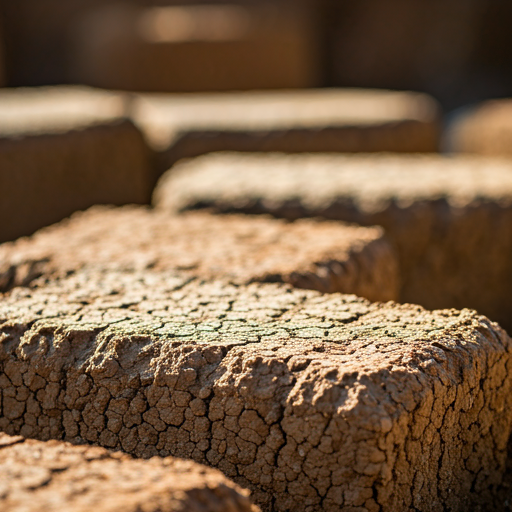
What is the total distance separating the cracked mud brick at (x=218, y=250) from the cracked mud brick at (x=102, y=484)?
26.6 inches

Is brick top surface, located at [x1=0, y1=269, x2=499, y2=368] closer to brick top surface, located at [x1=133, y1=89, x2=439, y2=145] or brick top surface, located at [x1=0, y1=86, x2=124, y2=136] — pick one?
brick top surface, located at [x1=0, y1=86, x2=124, y2=136]

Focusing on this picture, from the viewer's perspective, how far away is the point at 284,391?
1222 millimetres

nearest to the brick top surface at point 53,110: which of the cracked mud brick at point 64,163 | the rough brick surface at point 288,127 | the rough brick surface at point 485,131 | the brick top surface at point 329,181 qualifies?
the cracked mud brick at point 64,163

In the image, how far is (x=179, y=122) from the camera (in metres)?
3.48

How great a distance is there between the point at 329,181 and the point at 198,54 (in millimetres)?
3676

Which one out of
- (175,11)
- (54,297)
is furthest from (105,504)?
(175,11)

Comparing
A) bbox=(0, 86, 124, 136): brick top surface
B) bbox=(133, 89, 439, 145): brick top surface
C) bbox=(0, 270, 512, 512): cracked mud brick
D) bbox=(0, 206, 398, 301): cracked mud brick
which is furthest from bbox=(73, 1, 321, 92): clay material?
bbox=(0, 270, 512, 512): cracked mud brick

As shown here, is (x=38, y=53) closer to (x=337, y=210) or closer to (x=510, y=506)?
(x=337, y=210)

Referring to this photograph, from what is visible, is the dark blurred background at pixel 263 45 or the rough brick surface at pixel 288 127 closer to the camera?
the rough brick surface at pixel 288 127

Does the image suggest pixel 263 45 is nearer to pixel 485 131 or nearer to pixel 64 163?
pixel 485 131

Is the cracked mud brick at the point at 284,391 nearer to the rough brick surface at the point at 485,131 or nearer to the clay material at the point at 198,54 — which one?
the rough brick surface at the point at 485,131

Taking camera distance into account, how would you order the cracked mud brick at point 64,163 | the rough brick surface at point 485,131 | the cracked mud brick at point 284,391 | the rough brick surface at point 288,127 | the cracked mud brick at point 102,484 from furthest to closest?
the rough brick surface at point 485,131 → the rough brick surface at point 288,127 → the cracked mud brick at point 64,163 → the cracked mud brick at point 284,391 → the cracked mud brick at point 102,484

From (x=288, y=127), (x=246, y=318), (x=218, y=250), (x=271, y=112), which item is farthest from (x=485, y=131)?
(x=246, y=318)

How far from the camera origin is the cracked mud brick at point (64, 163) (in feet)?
8.80
